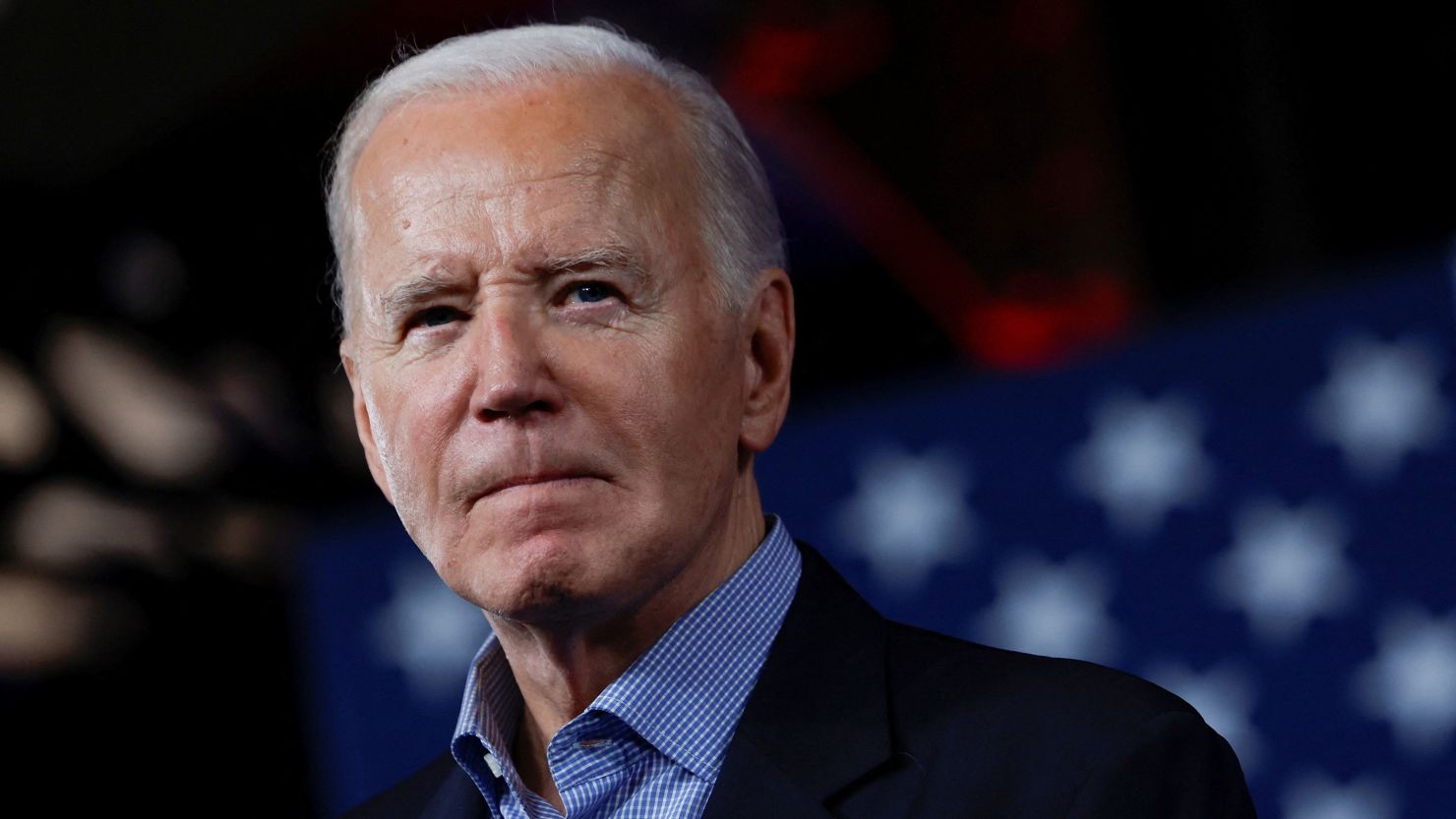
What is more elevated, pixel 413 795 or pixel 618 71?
pixel 618 71

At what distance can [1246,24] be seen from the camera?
3.71m

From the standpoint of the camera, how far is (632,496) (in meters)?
1.51

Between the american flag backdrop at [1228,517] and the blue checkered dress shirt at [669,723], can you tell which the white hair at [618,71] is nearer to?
the blue checkered dress shirt at [669,723]

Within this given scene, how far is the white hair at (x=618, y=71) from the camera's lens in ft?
5.38

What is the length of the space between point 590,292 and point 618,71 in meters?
0.25

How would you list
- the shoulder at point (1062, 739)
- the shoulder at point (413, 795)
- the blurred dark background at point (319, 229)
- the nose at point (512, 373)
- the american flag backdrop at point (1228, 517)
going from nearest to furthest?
the shoulder at point (1062, 739)
the nose at point (512, 373)
the shoulder at point (413, 795)
the american flag backdrop at point (1228, 517)
the blurred dark background at point (319, 229)

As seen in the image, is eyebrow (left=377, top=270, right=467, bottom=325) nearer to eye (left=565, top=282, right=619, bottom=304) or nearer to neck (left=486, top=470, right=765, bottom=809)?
eye (left=565, top=282, right=619, bottom=304)

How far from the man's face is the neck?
2 cm

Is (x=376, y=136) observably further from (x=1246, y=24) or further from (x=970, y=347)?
(x=1246, y=24)

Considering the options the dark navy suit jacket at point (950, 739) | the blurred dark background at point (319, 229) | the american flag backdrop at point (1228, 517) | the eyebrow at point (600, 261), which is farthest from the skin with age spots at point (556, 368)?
the blurred dark background at point (319, 229)

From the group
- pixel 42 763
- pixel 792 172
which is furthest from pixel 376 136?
pixel 42 763

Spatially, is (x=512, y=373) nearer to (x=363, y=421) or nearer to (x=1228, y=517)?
(x=363, y=421)

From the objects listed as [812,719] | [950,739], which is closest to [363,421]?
[812,719]

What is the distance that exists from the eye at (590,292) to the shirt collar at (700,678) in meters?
0.29
